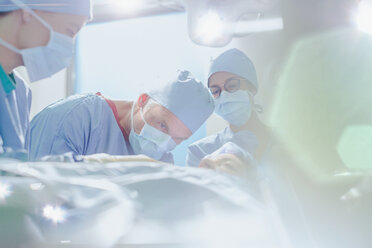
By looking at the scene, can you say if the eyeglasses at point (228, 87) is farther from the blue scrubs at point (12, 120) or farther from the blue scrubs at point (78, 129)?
the blue scrubs at point (12, 120)

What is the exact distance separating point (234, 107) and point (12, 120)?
0.72 m

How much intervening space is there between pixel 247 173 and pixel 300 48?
850mm

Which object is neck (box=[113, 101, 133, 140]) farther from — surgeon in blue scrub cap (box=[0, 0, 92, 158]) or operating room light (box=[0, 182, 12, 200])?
operating room light (box=[0, 182, 12, 200])

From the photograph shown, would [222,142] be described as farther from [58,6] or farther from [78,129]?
[58,6]

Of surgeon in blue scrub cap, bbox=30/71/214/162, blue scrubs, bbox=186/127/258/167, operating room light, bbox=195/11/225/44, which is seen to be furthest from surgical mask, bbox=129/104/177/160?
operating room light, bbox=195/11/225/44

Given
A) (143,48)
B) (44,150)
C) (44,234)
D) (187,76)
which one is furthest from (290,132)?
(44,234)

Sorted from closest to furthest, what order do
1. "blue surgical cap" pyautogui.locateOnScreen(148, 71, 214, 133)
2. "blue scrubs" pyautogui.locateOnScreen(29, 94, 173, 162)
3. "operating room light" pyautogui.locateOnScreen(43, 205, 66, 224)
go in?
"operating room light" pyautogui.locateOnScreen(43, 205, 66, 224)
"blue scrubs" pyautogui.locateOnScreen(29, 94, 173, 162)
"blue surgical cap" pyautogui.locateOnScreen(148, 71, 214, 133)

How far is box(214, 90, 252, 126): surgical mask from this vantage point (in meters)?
1.21

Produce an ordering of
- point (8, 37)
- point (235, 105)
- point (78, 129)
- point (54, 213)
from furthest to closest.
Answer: point (235, 105), point (78, 129), point (8, 37), point (54, 213)

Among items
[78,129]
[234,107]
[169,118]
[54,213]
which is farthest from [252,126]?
[54,213]

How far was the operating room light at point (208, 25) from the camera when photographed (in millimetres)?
1147

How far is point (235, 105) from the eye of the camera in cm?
122

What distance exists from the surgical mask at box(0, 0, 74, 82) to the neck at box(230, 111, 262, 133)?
649 mm

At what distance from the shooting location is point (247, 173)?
639 millimetres
